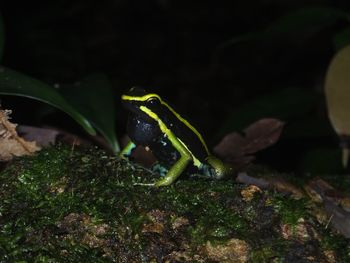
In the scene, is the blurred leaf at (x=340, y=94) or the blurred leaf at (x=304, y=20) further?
the blurred leaf at (x=304, y=20)

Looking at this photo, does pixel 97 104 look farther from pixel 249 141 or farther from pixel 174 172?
pixel 174 172

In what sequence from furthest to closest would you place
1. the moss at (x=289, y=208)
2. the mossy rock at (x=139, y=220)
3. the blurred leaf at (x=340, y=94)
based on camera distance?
the blurred leaf at (x=340, y=94) < the moss at (x=289, y=208) < the mossy rock at (x=139, y=220)

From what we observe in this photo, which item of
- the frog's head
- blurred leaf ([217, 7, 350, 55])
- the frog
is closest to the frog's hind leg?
the frog

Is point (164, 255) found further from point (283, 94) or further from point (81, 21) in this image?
point (81, 21)

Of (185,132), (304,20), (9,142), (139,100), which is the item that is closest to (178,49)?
(304,20)

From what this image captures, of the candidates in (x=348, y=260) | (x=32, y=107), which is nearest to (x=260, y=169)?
(x=348, y=260)

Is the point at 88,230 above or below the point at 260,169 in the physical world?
above

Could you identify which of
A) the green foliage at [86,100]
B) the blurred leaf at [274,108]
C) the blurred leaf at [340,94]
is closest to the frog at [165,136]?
the green foliage at [86,100]

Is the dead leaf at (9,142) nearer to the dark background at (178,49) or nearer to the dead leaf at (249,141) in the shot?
the dead leaf at (249,141)
